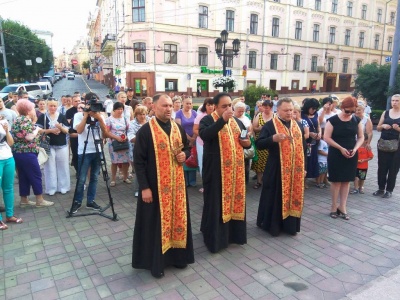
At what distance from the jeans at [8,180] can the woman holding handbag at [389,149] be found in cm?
624

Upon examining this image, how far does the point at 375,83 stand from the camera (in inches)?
729

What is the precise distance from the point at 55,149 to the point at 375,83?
1837 cm

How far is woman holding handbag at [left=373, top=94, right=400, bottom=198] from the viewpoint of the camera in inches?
227

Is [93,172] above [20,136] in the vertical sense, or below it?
below

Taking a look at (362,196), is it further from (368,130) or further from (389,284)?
(389,284)

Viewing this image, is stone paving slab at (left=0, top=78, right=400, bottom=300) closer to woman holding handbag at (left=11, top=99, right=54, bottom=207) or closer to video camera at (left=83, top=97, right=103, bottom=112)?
woman holding handbag at (left=11, top=99, right=54, bottom=207)

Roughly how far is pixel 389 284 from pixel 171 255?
7.55 feet

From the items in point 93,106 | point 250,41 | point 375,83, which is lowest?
point 93,106

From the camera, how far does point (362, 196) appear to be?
616 centimetres

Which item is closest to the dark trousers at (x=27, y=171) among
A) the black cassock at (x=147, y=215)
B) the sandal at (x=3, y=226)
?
the sandal at (x=3, y=226)

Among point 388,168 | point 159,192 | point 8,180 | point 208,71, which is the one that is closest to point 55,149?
point 8,180

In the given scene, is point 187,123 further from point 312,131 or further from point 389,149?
point 389,149

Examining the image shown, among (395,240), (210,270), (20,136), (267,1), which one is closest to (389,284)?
(395,240)

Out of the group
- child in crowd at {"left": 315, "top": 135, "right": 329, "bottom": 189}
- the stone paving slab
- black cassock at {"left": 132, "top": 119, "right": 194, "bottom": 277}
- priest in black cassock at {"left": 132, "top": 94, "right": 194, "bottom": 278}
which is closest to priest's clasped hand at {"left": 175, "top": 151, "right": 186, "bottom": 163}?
priest in black cassock at {"left": 132, "top": 94, "right": 194, "bottom": 278}
